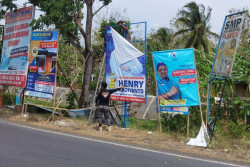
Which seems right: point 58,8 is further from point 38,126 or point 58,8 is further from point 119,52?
point 38,126

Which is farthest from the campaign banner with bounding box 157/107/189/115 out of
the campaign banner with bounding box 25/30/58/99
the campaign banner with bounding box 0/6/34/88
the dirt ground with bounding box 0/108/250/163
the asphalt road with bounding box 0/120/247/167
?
the campaign banner with bounding box 0/6/34/88

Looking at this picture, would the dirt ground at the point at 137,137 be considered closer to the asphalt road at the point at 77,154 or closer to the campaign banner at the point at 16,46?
the asphalt road at the point at 77,154

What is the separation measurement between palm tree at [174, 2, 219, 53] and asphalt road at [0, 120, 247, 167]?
22.4 metres

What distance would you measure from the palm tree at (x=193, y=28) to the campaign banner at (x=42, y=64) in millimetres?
18507

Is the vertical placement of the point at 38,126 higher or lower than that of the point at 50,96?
lower

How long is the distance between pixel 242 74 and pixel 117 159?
596 centimetres

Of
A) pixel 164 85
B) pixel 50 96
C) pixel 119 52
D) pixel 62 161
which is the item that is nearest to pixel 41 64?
pixel 50 96

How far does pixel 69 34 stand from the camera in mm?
13641

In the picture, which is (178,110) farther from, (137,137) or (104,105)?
(104,105)

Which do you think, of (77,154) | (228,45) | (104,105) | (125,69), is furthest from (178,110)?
(77,154)

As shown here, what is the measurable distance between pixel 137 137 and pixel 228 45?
3.81 metres

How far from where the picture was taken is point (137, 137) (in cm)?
991

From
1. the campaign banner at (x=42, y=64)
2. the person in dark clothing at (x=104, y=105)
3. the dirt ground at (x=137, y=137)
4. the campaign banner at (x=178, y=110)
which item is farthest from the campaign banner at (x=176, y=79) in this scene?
the campaign banner at (x=42, y=64)

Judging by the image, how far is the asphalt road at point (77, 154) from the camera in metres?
6.51
